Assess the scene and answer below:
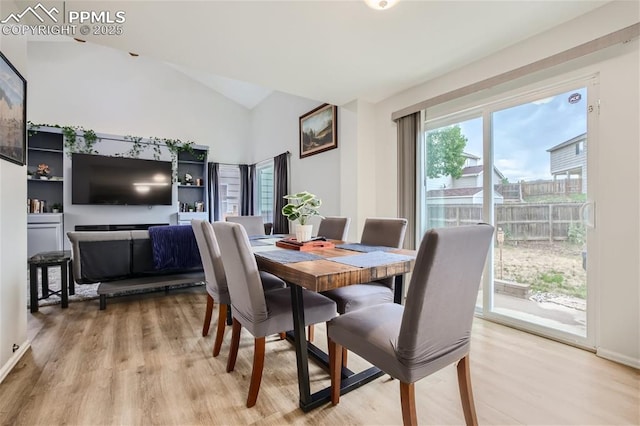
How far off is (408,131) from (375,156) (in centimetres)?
61

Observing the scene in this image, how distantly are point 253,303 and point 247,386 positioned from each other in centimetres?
57

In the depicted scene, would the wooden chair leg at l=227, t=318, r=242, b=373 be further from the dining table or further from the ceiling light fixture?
the ceiling light fixture

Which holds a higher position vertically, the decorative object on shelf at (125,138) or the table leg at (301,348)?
the decorative object on shelf at (125,138)

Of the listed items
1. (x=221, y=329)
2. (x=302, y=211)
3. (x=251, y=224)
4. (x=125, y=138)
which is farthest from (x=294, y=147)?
(x=221, y=329)

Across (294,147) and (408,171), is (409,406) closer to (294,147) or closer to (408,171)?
(408,171)

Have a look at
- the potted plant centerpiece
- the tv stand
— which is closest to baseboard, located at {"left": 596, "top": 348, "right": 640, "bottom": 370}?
the potted plant centerpiece

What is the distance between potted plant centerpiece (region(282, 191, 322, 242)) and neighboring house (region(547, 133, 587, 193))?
74.5 inches

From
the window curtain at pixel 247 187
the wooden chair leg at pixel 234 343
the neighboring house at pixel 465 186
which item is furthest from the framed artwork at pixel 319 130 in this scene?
the wooden chair leg at pixel 234 343

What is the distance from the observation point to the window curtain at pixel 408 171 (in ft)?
10.5

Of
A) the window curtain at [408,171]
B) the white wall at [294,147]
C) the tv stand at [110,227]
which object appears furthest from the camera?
the tv stand at [110,227]

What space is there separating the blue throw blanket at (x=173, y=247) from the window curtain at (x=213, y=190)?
3436 millimetres

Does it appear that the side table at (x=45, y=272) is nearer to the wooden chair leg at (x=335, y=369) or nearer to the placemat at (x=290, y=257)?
the placemat at (x=290, y=257)

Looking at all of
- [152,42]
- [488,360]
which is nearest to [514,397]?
[488,360]

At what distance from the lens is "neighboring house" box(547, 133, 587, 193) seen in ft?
6.98
